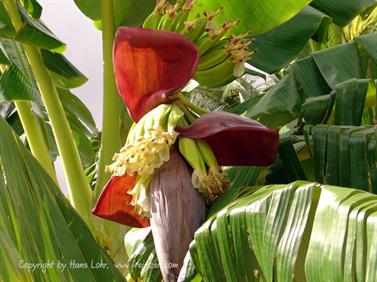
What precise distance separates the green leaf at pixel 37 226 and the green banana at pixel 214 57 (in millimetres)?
360

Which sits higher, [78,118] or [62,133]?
[62,133]

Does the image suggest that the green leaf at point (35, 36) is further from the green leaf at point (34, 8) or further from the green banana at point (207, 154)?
the green banana at point (207, 154)

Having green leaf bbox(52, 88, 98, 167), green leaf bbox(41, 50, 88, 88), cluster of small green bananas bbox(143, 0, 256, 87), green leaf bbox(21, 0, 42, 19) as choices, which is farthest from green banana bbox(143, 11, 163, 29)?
green leaf bbox(52, 88, 98, 167)

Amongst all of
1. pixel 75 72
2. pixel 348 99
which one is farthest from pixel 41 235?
pixel 75 72

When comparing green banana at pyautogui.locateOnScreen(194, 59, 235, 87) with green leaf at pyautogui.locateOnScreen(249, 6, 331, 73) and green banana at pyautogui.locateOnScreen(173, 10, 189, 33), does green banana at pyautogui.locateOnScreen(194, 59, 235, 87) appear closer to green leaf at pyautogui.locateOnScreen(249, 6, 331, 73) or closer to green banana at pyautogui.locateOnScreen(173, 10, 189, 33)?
green banana at pyautogui.locateOnScreen(173, 10, 189, 33)

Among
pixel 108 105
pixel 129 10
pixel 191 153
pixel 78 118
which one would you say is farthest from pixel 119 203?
pixel 78 118

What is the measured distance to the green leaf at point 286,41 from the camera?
161cm

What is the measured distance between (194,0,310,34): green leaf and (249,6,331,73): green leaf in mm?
125

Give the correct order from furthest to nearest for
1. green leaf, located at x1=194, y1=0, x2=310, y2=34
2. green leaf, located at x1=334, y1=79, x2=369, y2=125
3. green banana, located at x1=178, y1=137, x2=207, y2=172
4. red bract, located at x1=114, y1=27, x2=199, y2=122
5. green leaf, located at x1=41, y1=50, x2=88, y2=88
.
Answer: green leaf, located at x1=41, y1=50, x2=88, y2=88
green leaf, located at x1=194, y1=0, x2=310, y2=34
green leaf, located at x1=334, y1=79, x2=369, y2=125
red bract, located at x1=114, y1=27, x2=199, y2=122
green banana, located at x1=178, y1=137, x2=207, y2=172

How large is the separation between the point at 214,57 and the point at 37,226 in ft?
1.54

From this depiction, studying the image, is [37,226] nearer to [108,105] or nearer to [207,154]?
[207,154]

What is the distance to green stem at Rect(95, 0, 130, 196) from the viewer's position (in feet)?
4.80

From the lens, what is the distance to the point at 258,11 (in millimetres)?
1479

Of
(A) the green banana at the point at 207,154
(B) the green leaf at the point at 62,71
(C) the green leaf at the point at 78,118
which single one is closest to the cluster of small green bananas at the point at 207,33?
(A) the green banana at the point at 207,154
